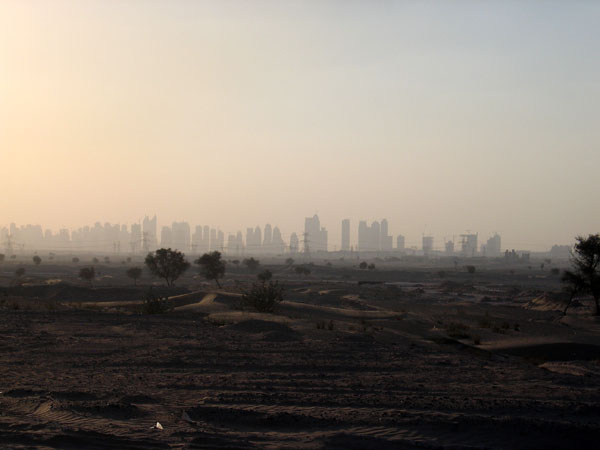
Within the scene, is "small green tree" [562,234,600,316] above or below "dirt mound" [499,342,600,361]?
above

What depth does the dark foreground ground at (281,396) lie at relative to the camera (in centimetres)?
938

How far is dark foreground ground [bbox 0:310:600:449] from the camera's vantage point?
30.8 feet

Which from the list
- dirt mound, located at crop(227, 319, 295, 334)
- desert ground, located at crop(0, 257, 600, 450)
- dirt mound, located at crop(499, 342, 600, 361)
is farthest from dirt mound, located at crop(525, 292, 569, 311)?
dirt mound, located at crop(227, 319, 295, 334)

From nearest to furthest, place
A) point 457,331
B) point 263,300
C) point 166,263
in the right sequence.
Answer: point 457,331 → point 263,300 → point 166,263

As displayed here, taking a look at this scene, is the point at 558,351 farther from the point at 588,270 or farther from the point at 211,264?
the point at 211,264

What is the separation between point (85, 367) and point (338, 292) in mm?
48245

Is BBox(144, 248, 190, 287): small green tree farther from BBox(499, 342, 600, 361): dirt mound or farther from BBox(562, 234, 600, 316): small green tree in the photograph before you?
BBox(499, 342, 600, 361): dirt mound

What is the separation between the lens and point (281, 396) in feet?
39.9

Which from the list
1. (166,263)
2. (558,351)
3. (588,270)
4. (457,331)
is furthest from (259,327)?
(166,263)


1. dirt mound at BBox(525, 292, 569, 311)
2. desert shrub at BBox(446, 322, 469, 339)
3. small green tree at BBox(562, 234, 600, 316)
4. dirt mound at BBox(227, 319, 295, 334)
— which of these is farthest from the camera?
dirt mound at BBox(525, 292, 569, 311)

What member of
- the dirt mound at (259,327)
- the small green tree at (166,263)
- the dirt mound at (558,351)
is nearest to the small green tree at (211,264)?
the small green tree at (166,263)

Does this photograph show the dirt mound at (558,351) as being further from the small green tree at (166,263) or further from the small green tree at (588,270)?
the small green tree at (166,263)

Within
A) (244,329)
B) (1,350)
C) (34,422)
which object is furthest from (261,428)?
(244,329)

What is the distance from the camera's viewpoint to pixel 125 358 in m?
17.6
